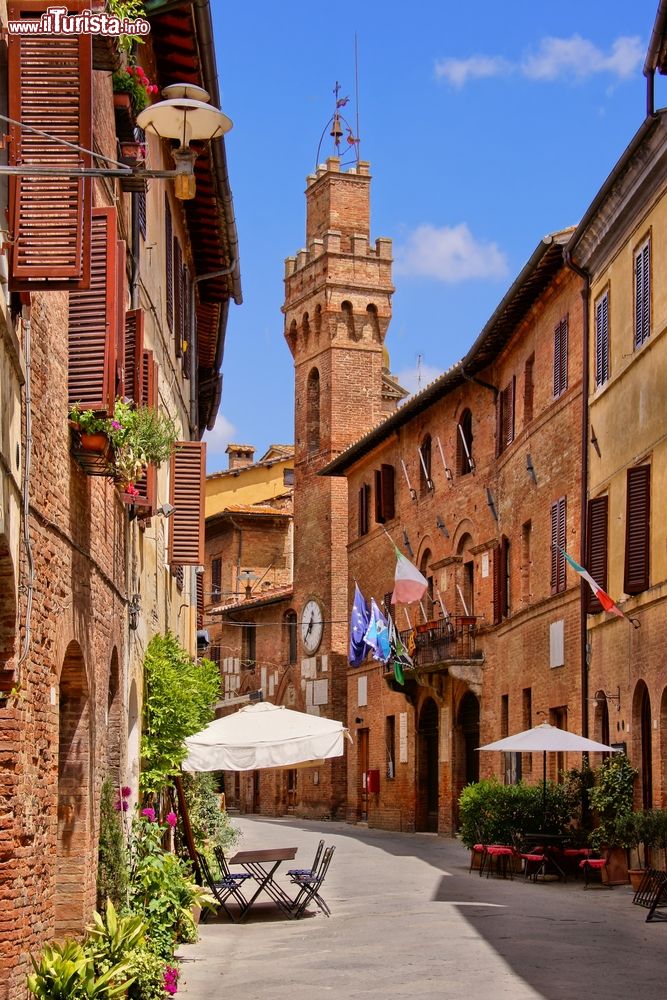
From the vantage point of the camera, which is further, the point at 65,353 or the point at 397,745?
the point at 397,745

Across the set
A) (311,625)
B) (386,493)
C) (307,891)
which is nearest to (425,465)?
(386,493)

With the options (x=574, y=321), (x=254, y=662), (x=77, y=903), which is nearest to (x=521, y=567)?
(x=574, y=321)

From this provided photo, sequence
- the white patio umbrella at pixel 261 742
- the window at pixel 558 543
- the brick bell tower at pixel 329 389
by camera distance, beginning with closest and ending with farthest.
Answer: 1. the white patio umbrella at pixel 261 742
2. the window at pixel 558 543
3. the brick bell tower at pixel 329 389

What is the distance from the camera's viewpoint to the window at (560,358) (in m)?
26.2

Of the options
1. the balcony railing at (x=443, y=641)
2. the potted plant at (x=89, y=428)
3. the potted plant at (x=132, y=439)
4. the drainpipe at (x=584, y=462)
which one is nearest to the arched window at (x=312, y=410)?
the balcony railing at (x=443, y=641)

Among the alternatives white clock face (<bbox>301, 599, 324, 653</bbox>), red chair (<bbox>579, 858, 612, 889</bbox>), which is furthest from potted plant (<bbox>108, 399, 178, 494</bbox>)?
white clock face (<bbox>301, 599, 324, 653</bbox>)

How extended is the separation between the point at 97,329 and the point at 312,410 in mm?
40039

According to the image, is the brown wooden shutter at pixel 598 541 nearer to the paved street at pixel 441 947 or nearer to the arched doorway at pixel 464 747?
the paved street at pixel 441 947

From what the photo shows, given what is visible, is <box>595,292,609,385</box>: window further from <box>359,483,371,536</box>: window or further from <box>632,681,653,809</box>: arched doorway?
<box>359,483,371,536</box>: window

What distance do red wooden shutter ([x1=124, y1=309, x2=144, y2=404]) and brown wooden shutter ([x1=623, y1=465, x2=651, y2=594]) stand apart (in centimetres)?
977

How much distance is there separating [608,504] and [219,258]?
6.52m

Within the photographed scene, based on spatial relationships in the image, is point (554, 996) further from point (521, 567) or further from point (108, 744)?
point (521, 567)

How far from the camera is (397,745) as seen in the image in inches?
1548

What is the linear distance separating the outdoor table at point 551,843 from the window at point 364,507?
20516mm
